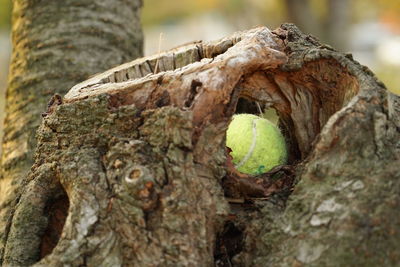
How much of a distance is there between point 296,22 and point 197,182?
19.5 ft

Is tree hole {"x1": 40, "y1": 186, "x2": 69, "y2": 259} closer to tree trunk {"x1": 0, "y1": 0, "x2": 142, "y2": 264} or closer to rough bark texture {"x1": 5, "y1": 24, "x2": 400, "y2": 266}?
rough bark texture {"x1": 5, "y1": 24, "x2": 400, "y2": 266}

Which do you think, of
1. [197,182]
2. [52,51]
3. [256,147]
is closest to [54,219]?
[197,182]

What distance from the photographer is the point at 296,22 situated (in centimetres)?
715

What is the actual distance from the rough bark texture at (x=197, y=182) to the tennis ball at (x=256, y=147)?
12.0 inches

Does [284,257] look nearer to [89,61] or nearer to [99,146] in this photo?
[99,146]

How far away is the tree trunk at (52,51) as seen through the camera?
2723mm

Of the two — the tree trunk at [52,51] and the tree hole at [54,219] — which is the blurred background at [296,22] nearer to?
the tree trunk at [52,51]

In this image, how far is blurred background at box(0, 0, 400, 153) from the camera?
7305mm

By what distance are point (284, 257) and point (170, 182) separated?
44cm

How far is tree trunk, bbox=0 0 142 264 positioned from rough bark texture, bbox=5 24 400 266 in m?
0.89

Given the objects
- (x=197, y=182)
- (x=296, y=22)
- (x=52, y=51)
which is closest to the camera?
(x=197, y=182)

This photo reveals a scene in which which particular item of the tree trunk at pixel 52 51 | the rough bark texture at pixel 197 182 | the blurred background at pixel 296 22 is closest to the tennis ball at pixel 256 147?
the rough bark texture at pixel 197 182

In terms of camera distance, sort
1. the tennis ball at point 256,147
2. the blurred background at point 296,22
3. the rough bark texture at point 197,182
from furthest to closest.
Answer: the blurred background at point 296,22, the tennis ball at point 256,147, the rough bark texture at point 197,182

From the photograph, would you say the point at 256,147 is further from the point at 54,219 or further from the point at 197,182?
the point at 54,219
